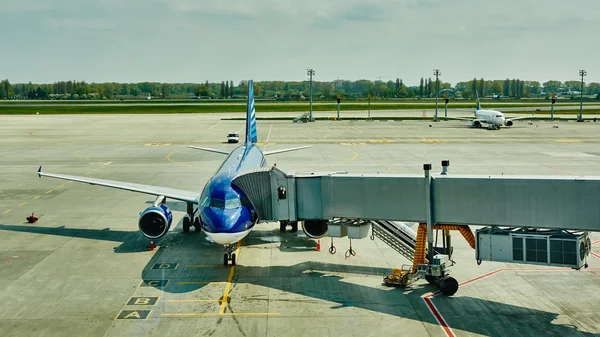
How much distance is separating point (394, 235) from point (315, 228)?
4537 millimetres

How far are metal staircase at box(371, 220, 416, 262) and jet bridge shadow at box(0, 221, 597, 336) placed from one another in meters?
1.37

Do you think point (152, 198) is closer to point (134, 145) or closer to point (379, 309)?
point (379, 309)

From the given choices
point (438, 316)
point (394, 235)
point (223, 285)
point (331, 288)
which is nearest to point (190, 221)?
point (223, 285)

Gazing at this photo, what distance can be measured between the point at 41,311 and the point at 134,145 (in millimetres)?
64267

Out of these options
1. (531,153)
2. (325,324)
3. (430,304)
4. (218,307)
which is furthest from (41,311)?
(531,153)

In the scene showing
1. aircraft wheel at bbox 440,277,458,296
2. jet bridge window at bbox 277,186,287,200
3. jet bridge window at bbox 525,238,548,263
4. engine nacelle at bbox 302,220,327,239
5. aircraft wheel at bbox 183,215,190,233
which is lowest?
aircraft wheel at bbox 440,277,458,296

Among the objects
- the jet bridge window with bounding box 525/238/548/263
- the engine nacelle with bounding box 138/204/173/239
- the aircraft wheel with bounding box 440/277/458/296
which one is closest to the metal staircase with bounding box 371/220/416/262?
the aircraft wheel with bounding box 440/277/458/296

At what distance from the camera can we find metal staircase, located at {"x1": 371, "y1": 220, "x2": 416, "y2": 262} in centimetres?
2753

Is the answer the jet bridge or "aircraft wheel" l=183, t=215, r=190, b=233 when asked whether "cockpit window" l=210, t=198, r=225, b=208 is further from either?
"aircraft wheel" l=183, t=215, r=190, b=233

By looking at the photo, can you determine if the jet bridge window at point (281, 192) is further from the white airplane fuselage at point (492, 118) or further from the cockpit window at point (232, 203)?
the white airplane fuselage at point (492, 118)

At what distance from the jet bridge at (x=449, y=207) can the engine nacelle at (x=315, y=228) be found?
0.18 feet

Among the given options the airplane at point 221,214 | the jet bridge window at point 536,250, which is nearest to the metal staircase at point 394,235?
the airplane at point 221,214

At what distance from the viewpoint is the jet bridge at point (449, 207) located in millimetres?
22516

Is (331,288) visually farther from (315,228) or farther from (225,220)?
(225,220)
